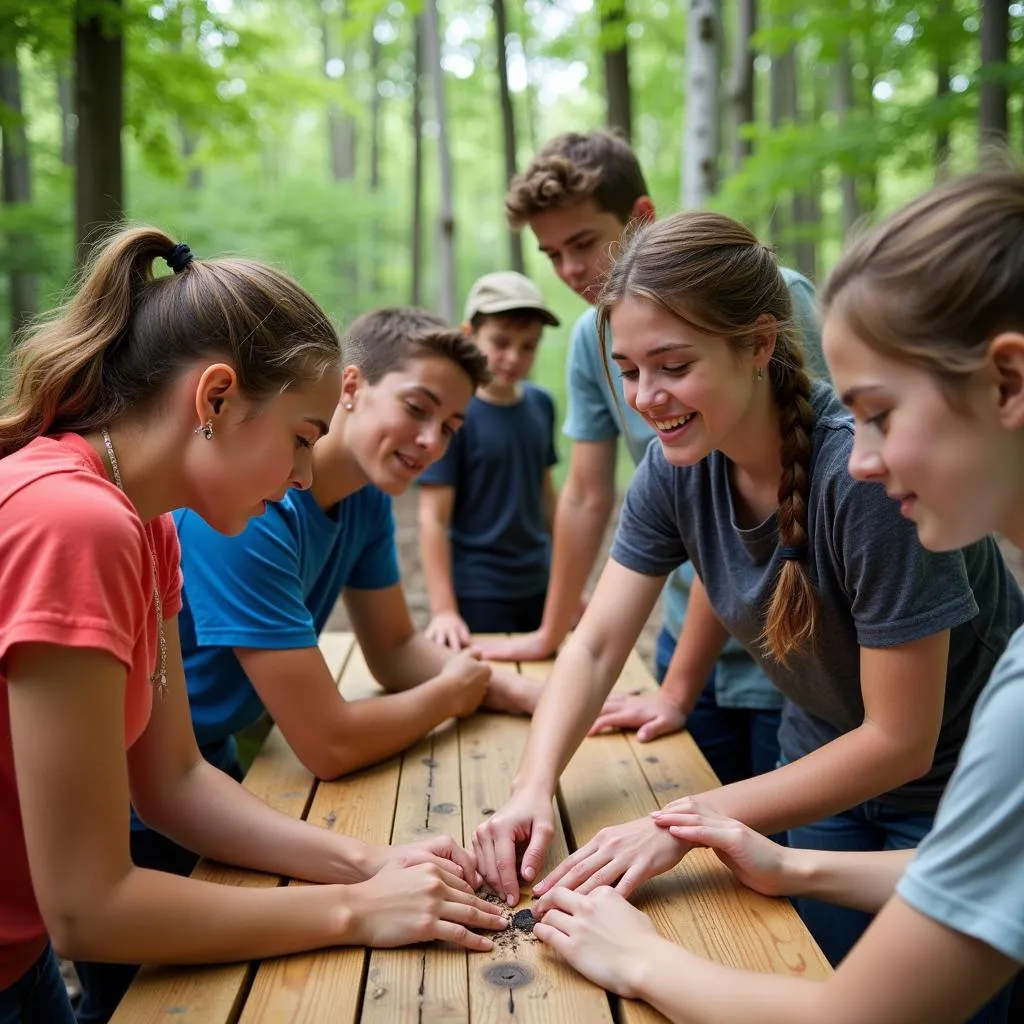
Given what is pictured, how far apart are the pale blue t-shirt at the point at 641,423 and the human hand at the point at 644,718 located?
0.29m

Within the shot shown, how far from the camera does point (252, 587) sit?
2.02m

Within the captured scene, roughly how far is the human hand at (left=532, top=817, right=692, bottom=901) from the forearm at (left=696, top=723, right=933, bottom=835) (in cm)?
13

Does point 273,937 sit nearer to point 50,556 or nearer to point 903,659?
point 50,556

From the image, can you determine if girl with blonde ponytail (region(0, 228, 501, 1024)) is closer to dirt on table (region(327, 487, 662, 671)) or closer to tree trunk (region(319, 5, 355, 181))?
dirt on table (region(327, 487, 662, 671))

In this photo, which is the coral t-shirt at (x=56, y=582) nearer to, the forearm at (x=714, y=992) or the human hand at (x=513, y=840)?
the human hand at (x=513, y=840)

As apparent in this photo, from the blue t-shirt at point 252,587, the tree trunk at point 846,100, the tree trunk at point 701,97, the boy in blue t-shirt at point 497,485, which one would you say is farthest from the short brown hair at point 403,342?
the tree trunk at point 846,100

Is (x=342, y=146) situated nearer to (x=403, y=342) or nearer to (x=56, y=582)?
(x=403, y=342)

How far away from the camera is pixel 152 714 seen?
1.63m

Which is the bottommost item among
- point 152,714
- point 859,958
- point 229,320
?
point 859,958

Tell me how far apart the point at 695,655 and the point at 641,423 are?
762 millimetres

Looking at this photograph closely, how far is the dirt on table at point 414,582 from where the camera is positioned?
228 inches

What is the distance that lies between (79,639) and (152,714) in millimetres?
527

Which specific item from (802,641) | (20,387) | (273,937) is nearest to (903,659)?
(802,641)

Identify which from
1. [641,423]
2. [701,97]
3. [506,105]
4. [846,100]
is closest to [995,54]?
[701,97]
